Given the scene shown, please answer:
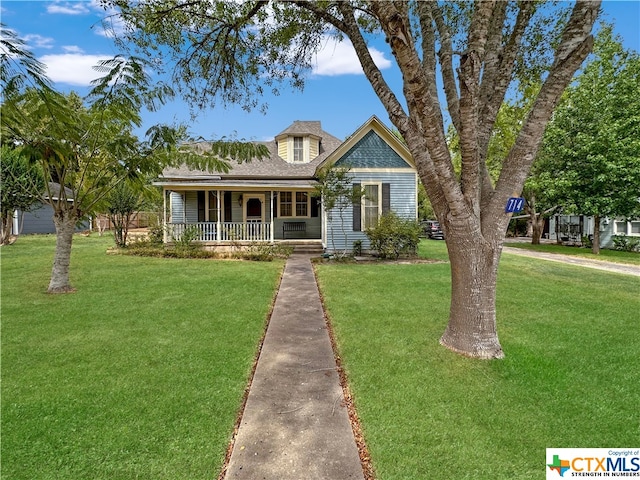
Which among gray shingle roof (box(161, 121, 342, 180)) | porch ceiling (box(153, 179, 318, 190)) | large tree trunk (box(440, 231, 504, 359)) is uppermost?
gray shingle roof (box(161, 121, 342, 180))

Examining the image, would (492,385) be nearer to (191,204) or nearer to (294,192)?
(294,192)

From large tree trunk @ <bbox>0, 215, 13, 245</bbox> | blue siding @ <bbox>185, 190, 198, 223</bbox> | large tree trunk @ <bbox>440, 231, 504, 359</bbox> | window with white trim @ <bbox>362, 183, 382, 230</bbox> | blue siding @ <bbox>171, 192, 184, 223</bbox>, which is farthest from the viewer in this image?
large tree trunk @ <bbox>0, 215, 13, 245</bbox>

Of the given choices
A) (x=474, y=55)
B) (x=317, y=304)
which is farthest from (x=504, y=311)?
(x=474, y=55)

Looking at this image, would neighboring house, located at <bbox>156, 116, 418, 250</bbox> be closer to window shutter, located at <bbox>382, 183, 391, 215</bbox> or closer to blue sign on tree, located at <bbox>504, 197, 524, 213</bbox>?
window shutter, located at <bbox>382, 183, 391, 215</bbox>

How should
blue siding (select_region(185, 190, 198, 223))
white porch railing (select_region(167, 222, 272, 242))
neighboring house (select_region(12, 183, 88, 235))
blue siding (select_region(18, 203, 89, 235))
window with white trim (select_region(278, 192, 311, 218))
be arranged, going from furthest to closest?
blue siding (select_region(18, 203, 89, 235)) → neighboring house (select_region(12, 183, 88, 235)) → window with white trim (select_region(278, 192, 311, 218)) → blue siding (select_region(185, 190, 198, 223)) → white porch railing (select_region(167, 222, 272, 242))

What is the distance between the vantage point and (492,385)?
12.2 feet

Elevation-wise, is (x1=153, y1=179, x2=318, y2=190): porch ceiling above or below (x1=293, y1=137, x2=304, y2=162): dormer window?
below

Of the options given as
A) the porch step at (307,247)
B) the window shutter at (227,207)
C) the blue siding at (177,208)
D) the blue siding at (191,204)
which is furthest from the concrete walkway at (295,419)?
the blue siding at (177,208)

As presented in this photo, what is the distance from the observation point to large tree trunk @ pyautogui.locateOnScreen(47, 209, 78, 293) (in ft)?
26.1

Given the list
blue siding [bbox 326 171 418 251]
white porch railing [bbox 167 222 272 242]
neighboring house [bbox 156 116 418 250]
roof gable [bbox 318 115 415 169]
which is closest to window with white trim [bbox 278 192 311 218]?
neighboring house [bbox 156 116 418 250]

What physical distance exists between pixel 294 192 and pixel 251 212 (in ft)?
7.79

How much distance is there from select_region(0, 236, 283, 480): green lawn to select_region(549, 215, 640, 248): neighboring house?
21195 mm

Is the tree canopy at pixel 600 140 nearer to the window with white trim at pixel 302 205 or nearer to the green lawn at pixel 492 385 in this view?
the green lawn at pixel 492 385

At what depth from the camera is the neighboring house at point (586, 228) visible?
786 inches
